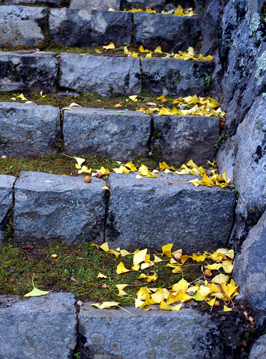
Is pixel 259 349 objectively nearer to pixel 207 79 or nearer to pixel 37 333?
pixel 37 333

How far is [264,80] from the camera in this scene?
5.81ft

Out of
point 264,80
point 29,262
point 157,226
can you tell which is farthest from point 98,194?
point 264,80

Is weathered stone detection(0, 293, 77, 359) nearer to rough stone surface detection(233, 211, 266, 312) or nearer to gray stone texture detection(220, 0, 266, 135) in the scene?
rough stone surface detection(233, 211, 266, 312)

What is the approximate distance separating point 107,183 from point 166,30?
1.95 metres

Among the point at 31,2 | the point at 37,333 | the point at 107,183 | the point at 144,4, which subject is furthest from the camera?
the point at 144,4

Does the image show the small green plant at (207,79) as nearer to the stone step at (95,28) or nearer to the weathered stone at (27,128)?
the stone step at (95,28)

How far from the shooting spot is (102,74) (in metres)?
2.58

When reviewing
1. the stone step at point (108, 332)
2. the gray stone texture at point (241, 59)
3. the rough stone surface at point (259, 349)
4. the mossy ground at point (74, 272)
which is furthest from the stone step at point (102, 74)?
the rough stone surface at point (259, 349)

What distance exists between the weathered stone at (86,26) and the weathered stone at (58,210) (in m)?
1.80

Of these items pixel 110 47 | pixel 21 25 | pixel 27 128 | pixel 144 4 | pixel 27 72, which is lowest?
pixel 27 128

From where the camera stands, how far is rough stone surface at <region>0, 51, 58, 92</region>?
2441 mm

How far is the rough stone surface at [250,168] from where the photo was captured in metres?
1.64

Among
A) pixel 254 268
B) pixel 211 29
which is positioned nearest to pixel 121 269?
pixel 254 268

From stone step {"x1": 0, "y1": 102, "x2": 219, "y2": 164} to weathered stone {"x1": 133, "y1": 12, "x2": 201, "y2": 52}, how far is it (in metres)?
1.20
